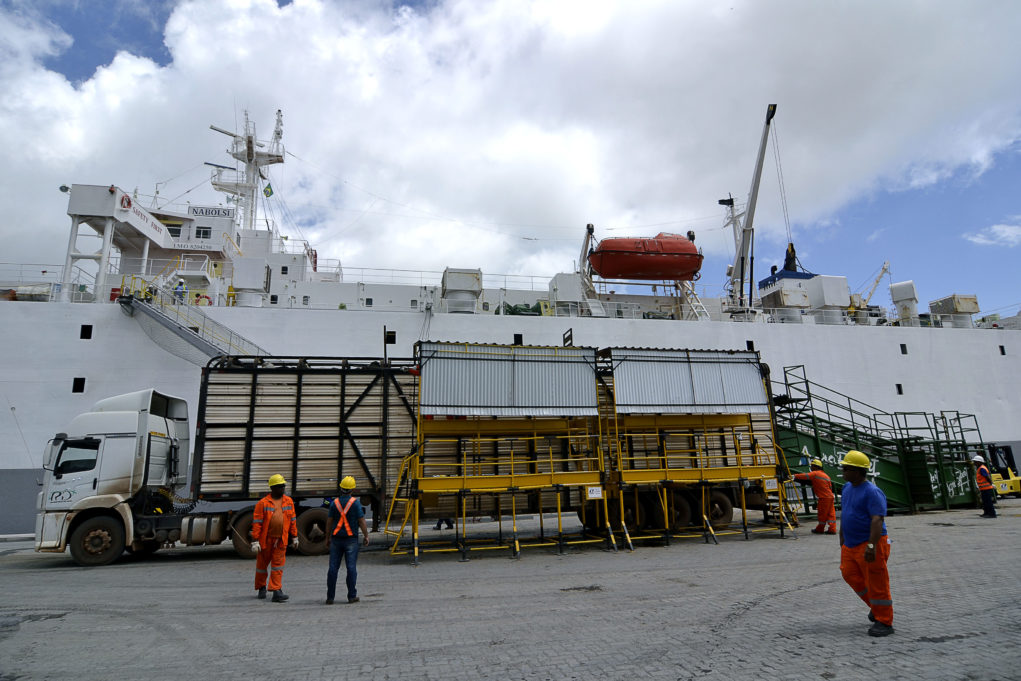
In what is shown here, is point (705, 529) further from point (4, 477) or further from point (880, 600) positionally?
point (4, 477)

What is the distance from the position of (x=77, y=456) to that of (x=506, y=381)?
7.90m

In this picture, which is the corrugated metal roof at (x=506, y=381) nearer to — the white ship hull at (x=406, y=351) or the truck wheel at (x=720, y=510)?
the truck wheel at (x=720, y=510)

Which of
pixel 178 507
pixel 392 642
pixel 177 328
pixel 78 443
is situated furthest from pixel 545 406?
Result: pixel 177 328

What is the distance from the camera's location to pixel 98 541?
9789 mm

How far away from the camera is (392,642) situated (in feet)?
15.7

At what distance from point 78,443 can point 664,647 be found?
34.9 ft

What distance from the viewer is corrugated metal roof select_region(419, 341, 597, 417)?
10.1 meters

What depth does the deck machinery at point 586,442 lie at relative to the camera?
10172 millimetres

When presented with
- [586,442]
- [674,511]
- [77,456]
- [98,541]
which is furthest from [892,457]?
[77,456]

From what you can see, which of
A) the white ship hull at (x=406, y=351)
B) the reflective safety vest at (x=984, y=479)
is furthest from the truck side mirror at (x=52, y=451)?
the reflective safety vest at (x=984, y=479)

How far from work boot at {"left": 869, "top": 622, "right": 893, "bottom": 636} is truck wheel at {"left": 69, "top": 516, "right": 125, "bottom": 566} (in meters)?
11.4

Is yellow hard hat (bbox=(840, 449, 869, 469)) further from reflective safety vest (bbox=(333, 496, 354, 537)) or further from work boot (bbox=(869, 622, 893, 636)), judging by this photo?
reflective safety vest (bbox=(333, 496, 354, 537))

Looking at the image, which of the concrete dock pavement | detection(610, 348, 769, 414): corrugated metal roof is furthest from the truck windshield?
detection(610, 348, 769, 414): corrugated metal roof

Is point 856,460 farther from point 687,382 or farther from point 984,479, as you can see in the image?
point 984,479
